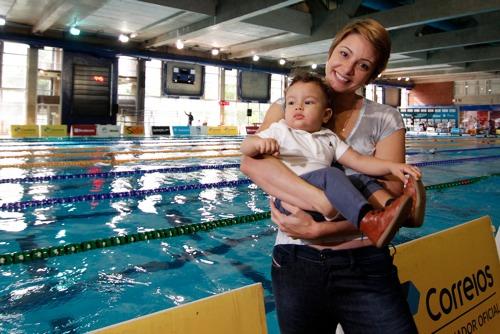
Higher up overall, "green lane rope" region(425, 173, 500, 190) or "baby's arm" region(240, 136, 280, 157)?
"baby's arm" region(240, 136, 280, 157)

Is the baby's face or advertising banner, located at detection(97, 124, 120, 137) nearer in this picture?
the baby's face

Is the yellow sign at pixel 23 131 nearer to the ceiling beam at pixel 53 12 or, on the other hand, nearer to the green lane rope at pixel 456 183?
the ceiling beam at pixel 53 12

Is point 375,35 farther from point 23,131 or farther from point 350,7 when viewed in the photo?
point 23,131

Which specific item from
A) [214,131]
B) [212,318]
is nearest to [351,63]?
[212,318]

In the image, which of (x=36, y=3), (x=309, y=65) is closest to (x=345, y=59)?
(x=36, y=3)

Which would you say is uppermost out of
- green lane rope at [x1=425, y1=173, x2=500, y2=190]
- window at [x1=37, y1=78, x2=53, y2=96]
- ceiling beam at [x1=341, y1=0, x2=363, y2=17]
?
ceiling beam at [x1=341, y1=0, x2=363, y2=17]

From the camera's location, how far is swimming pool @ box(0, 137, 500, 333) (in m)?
2.88

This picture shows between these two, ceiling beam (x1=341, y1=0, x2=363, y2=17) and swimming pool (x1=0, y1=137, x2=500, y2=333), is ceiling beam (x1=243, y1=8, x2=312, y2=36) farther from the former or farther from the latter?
swimming pool (x1=0, y1=137, x2=500, y2=333)

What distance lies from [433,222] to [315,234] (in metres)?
4.43

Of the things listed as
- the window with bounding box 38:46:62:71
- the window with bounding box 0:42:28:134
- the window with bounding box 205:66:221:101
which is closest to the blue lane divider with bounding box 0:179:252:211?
the window with bounding box 0:42:28:134

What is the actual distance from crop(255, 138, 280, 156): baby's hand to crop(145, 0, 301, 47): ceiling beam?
34.5 feet

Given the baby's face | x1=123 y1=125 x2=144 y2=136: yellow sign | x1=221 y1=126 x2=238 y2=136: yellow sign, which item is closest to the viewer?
the baby's face

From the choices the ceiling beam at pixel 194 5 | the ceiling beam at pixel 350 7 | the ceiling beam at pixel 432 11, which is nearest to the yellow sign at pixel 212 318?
the ceiling beam at pixel 432 11

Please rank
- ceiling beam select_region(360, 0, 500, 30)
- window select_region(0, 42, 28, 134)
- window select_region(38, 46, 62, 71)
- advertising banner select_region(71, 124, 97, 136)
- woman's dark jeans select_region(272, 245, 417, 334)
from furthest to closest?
window select_region(38, 46, 62, 71)
window select_region(0, 42, 28, 134)
advertising banner select_region(71, 124, 97, 136)
ceiling beam select_region(360, 0, 500, 30)
woman's dark jeans select_region(272, 245, 417, 334)
